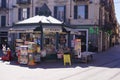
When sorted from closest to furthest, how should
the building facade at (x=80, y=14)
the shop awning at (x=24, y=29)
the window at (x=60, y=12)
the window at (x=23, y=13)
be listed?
1. the shop awning at (x=24, y=29)
2. the building facade at (x=80, y=14)
3. the window at (x=60, y=12)
4. the window at (x=23, y=13)

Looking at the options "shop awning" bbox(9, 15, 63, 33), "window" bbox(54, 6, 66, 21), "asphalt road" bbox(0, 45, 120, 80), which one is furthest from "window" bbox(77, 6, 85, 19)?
"asphalt road" bbox(0, 45, 120, 80)

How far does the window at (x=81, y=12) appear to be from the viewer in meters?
37.8

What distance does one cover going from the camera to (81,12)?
3797 cm

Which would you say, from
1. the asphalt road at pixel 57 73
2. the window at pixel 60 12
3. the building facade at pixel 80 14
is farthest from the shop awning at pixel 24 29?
the window at pixel 60 12

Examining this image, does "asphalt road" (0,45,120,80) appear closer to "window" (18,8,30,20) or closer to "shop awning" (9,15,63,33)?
"shop awning" (9,15,63,33)

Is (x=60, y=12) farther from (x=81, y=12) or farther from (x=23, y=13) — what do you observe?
(x=23, y=13)

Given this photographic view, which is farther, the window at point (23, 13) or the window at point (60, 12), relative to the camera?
the window at point (23, 13)

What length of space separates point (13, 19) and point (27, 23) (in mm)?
20704

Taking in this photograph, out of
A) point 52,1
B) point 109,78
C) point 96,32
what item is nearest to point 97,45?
point 96,32

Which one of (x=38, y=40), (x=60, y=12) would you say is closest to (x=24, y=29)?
(x=38, y=40)

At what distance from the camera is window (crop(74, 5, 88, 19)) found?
37812mm

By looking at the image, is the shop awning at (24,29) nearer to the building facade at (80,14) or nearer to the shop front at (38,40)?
the shop front at (38,40)

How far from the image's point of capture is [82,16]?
3803cm

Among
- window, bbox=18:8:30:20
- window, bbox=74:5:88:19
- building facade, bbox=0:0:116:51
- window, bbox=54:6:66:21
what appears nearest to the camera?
building facade, bbox=0:0:116:51
